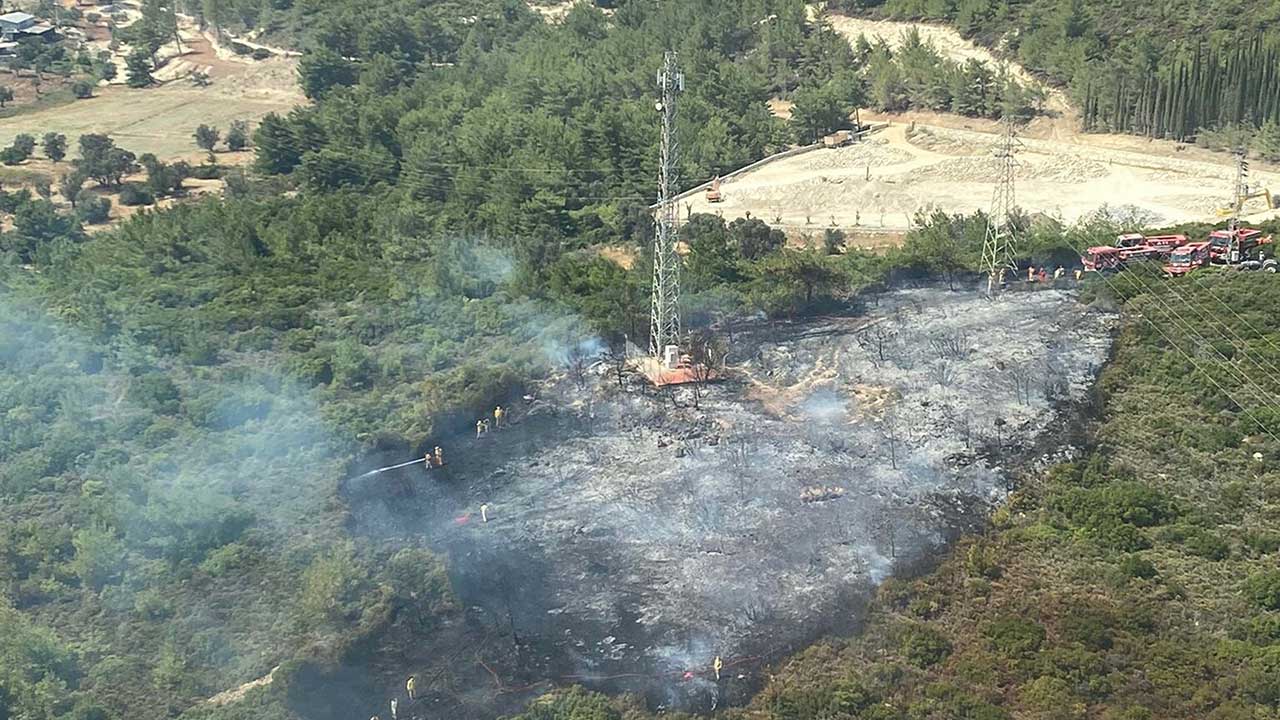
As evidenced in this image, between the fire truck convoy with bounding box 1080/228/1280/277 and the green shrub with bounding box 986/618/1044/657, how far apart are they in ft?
73.0

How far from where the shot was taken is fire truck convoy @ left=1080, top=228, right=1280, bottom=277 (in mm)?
45719

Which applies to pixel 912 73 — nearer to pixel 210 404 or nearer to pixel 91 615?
pixel 210 404

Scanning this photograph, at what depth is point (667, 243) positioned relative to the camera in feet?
Answer: 131

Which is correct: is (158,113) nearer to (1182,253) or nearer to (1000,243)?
(1000,243)

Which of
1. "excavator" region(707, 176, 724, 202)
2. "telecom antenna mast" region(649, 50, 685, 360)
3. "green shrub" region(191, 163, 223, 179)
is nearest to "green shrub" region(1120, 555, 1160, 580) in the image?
"telecom antenna mast" region(649, 50, 685, 360)

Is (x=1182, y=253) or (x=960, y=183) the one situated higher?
(x=1182, y=253)

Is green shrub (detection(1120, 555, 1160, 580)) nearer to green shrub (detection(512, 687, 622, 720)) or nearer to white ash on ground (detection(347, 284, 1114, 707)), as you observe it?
white ash on ground (detection(347, 284, 1114, 707))

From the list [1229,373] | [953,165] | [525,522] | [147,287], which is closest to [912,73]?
[953,165]

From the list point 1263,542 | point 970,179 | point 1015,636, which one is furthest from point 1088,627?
point 970,179

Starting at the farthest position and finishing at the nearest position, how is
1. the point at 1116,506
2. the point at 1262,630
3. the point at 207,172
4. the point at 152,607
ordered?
1. the point at 207,172
2. the point at 1116,506
3. the point at 152,607
4. the point at 1262,630

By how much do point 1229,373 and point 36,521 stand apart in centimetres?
3142

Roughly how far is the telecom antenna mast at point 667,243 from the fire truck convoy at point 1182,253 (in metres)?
15.4

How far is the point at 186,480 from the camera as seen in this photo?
3484 centimetres

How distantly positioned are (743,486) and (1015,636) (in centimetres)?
898
